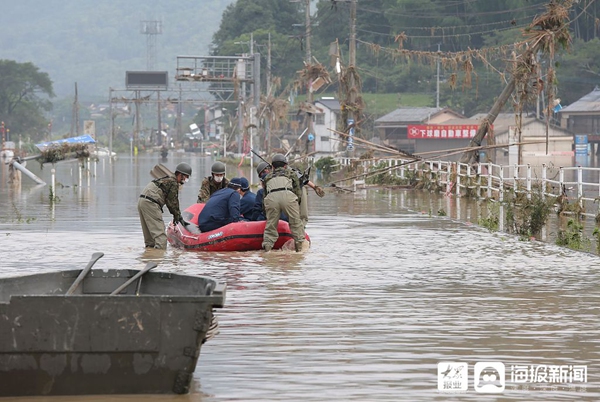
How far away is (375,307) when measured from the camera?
1229 cm

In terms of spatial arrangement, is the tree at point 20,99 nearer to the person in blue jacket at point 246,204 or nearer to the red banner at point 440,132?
the red banner at point 440,132

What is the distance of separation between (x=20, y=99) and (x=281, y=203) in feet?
478

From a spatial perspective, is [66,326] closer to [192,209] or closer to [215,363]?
[215,363]

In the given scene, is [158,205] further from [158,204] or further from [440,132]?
[440,132]

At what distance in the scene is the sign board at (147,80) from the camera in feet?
413

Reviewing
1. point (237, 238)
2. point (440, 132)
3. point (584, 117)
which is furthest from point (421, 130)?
point (237, 238)

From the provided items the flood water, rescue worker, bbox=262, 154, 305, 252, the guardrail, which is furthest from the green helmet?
the guardrail

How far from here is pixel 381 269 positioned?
1603 centimetres

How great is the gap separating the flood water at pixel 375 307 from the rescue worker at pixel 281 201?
1.20ft

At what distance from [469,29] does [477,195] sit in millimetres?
81970

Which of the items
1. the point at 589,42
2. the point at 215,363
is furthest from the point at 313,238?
the point at 589,42


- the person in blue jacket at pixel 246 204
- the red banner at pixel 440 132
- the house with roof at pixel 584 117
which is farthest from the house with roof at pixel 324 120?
the person in blue jacket at pixel 246 204

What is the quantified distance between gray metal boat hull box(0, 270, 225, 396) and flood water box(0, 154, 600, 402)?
5.3 inches

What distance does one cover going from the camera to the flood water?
8.77 m
